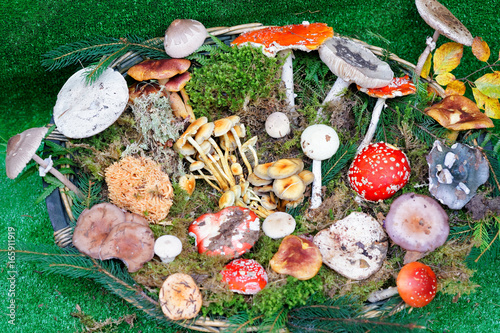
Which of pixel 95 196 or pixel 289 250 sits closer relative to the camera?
pixel 289 250

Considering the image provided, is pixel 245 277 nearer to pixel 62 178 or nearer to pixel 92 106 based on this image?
pixel 62 178

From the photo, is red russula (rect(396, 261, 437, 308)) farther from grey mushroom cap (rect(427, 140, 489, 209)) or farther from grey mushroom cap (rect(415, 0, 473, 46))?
grey mushroom cap (rect(415, 0, 473, 46))

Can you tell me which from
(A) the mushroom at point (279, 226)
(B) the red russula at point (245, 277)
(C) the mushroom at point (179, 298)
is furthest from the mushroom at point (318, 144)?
(C) the mushroom at point (179, 298)

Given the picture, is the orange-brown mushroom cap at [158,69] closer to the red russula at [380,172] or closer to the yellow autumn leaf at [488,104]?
the red russula at [380,172]

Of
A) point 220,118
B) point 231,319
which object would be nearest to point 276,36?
point 220,118

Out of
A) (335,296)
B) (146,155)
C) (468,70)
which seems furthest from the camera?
(468,70)

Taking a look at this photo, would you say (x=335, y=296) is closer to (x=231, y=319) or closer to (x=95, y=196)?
(x=231, y=319)

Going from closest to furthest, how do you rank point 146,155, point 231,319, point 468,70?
1. point 231,319
2. point 146,155
3. point 468,70
